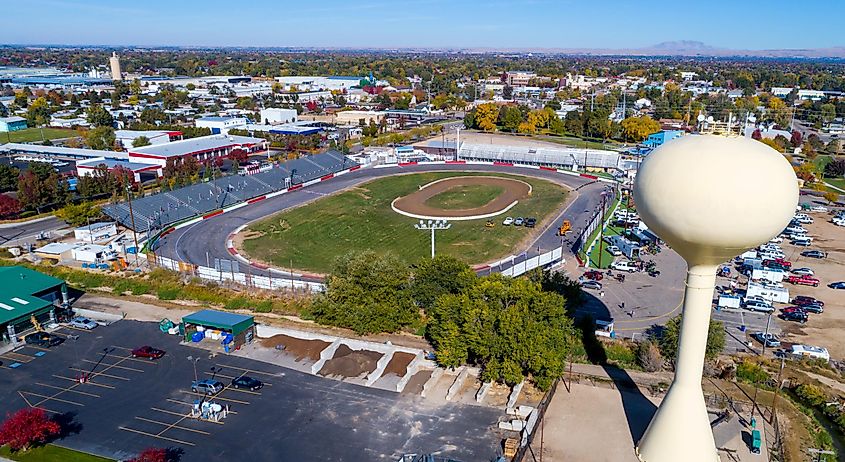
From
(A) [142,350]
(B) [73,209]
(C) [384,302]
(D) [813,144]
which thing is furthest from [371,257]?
(D) [813,144]

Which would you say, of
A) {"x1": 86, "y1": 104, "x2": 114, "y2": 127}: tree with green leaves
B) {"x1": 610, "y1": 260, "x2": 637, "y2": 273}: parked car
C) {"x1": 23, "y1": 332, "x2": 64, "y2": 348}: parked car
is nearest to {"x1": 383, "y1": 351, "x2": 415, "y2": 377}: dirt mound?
{"x1": 23, "y1": 332, "x2": 64, "y2": 348}: parked car

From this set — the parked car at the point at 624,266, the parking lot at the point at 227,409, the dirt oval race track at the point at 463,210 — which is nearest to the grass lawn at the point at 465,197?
the dirt oval race track at the point at 463,210

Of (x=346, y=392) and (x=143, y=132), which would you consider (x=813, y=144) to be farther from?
(x=143, y=132)

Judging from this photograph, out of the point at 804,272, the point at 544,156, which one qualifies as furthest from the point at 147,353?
the point at 544,156

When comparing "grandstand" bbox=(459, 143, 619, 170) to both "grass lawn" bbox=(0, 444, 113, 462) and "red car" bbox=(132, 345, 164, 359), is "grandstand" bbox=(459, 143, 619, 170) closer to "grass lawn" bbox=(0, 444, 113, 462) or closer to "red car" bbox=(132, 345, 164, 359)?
"red car" bbox=(132, 345, 164, 359)

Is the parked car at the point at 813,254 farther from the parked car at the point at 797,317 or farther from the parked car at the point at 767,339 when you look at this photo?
the parked car at the point at 767,339

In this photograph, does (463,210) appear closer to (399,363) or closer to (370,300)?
(370,300)
